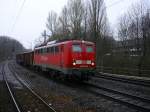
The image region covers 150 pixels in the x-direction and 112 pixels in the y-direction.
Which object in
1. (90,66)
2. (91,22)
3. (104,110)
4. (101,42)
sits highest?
(91,22)

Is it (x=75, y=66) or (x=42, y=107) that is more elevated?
(x=75, y=66)

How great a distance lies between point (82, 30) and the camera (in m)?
46.8

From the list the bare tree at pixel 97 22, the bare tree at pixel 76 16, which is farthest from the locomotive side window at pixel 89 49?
the bare tree at pixel 76 16

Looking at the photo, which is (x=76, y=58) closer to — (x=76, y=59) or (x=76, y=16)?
(x=76, y=59)

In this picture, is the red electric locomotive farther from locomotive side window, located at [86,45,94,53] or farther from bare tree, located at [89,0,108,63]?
bare tree, located at [89,0,108,63]

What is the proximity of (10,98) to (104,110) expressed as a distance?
5.60 metres

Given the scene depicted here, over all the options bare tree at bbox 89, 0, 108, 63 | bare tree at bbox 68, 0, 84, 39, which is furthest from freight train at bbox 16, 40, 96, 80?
bare tree at bbox 68, 0, 84, 39

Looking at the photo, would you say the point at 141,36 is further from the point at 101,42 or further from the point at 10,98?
the point at 10,98

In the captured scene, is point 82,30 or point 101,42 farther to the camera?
point 82,30

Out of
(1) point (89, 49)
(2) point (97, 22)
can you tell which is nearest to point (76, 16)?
(2) point (97, 22)

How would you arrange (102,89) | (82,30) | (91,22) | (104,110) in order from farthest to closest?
(82,30)
(91,22)
(102,89)
(104,110)

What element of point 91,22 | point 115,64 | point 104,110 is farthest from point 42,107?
point 91,22

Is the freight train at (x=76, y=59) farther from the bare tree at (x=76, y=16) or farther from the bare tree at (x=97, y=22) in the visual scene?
Answer: the bare tree at (x=76, y=16)

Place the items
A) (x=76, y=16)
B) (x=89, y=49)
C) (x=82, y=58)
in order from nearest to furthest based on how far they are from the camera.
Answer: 1. (x=82, y=58)
2. (x=89, y=49)
3. (x=76, y=16)
